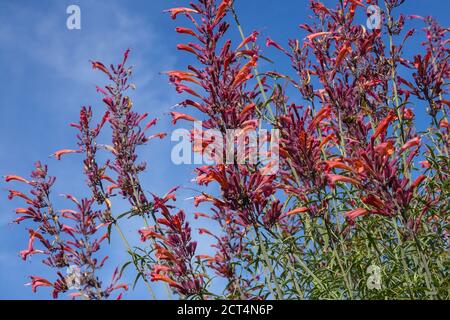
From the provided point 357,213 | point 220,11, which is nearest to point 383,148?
point 357,213

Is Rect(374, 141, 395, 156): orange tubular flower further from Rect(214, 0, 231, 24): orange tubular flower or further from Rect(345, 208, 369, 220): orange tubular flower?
Rect(214, 0, 231, 24): orange tubular flower

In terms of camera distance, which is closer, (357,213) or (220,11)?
(357,213)

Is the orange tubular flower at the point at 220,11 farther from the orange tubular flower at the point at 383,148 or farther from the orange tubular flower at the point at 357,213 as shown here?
the orange tubular flower at the point at 357,213

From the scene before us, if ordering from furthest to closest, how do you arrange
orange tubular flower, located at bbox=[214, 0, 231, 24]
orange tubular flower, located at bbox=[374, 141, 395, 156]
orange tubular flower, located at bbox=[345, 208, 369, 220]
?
orange tubular flower, located at bbox=[214, 0, 231, 24] → orange tubular flower, located at bbox=[345, 208, 369, 220] → orange tubular flower, located at bbox=[374, 141, 395, 156]

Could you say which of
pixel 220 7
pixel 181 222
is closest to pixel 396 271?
pixel 181 222

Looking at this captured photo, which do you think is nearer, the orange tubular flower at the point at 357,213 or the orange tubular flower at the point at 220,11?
the orange tubular flower at the point at 357,213

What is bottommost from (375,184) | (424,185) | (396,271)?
(396,271)

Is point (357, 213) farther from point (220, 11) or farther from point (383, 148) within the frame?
point (220, 11)

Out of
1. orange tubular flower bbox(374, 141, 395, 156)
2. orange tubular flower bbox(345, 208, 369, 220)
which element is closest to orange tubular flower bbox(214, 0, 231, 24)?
orange tubular flower bbox(374, 141, 395, 156)

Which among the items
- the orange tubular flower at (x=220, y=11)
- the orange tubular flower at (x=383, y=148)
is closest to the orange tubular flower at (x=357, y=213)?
the orange tubular flower at (x=383, y=148)

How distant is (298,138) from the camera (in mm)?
4453

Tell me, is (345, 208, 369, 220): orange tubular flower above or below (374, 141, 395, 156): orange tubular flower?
below
